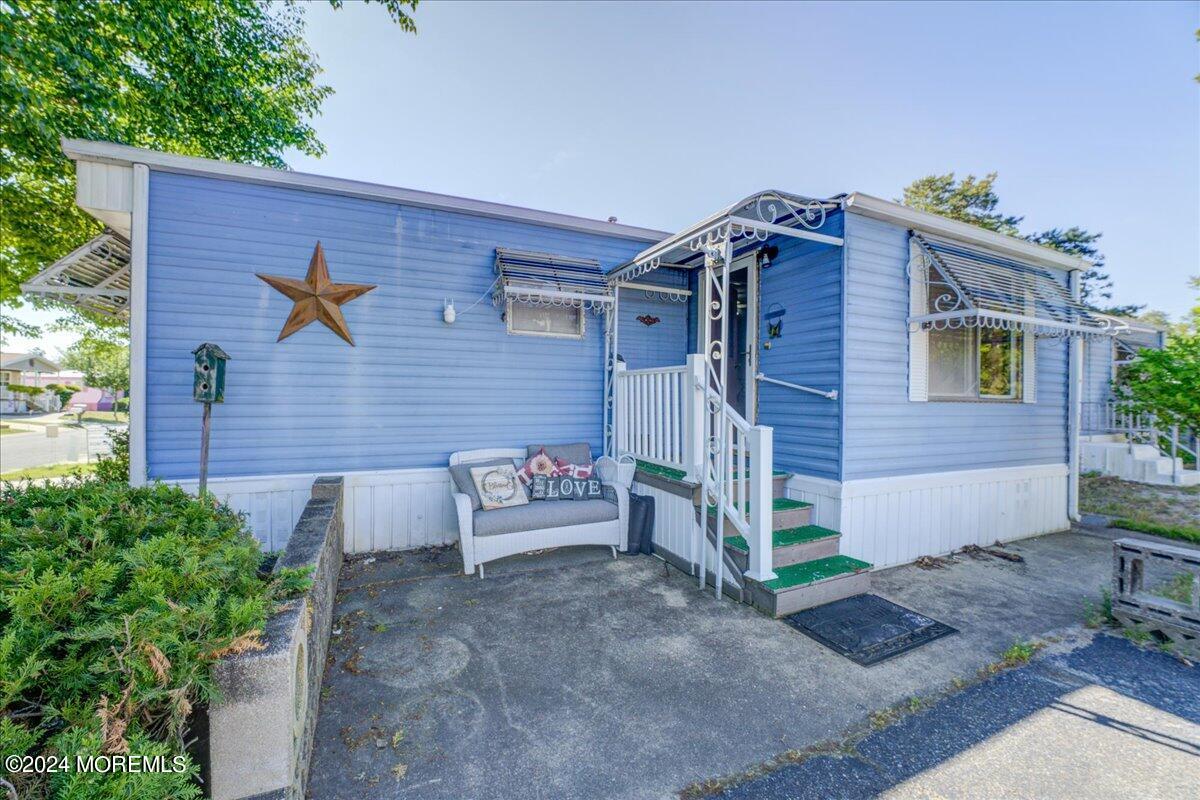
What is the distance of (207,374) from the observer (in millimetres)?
3766

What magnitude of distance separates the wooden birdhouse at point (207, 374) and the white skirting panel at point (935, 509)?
5.31 meters

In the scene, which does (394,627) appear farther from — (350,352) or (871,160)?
(871,160)

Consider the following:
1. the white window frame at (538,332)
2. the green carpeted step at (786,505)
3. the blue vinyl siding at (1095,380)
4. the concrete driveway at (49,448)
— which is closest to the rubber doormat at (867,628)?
the green carpeted step at (786,505)

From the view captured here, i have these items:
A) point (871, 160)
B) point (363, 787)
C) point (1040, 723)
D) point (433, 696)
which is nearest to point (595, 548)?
point (433, 696)

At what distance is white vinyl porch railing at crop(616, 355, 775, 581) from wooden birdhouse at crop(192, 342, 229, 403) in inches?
145

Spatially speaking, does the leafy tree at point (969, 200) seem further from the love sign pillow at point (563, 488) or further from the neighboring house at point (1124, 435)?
the love sign pillow at point (563, 488)

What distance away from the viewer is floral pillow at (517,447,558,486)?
4648 mm

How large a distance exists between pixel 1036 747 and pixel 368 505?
5.06 meters

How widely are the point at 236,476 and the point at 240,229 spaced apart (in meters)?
2.27

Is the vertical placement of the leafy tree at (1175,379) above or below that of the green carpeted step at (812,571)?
above

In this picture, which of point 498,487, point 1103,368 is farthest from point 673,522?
point 1103,368

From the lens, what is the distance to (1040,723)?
2326mm

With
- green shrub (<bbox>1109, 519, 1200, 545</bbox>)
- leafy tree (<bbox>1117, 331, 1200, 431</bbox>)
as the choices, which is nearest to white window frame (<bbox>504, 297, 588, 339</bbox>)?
leafy tree (<bbox>1117, 331, 1200, 431</bbox>)

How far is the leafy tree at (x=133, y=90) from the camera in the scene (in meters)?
4.81
